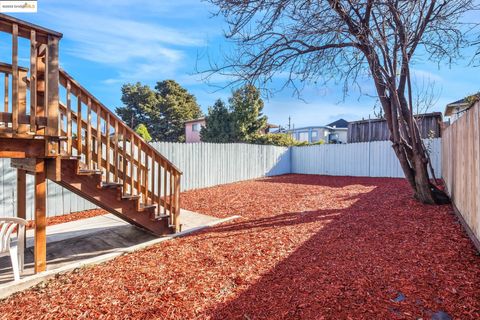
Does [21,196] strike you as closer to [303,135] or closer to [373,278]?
[373,278]

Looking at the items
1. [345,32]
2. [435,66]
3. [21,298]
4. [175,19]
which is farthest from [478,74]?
[21,298]

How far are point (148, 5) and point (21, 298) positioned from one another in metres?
5.30

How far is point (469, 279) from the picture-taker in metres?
2.31

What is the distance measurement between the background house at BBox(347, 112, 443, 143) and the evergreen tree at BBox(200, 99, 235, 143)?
28.4 feet

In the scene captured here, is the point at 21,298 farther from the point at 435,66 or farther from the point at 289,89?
the point at 435,66

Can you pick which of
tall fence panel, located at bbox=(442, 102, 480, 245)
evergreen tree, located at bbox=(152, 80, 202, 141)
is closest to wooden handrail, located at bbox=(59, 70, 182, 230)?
tall fence panel, located at bbox=(442, 102, 480, 245)

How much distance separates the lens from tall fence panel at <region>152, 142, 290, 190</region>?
8.84 meters

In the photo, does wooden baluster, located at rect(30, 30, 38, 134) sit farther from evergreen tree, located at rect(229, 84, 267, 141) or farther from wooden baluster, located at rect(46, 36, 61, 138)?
evergreen tree, located at rect(229, 84, 267, 141)

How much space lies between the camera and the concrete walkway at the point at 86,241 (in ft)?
10.2

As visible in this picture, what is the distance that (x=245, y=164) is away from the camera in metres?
11.9

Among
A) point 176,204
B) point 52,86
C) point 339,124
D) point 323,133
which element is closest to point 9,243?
point 52,86

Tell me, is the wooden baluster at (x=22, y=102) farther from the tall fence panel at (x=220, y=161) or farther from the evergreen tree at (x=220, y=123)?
the evergreen tree at (x=220, y=123)

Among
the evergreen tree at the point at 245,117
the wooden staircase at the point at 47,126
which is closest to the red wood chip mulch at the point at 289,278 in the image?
the wooden staircase at the point at 47,126

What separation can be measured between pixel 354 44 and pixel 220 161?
22.6ft
